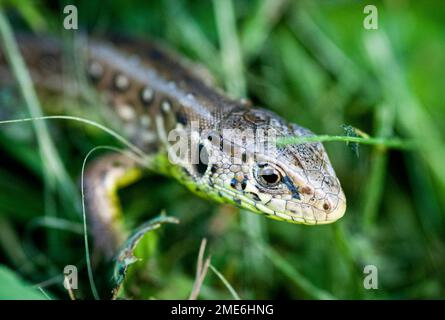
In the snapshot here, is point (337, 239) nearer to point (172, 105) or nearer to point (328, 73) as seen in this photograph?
point (172, 105)

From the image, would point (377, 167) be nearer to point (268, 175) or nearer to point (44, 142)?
point (268, 175)

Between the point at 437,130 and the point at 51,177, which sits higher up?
the point at 437,130

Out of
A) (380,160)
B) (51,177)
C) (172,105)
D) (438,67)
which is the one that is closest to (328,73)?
(438,67)

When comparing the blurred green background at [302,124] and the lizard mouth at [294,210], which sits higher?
the blurred green background at [302,124]

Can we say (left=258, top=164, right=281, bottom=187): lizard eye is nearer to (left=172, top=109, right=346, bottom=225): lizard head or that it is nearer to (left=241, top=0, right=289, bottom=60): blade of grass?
(left=172, top=109, right=346, bottom=225): lizard head

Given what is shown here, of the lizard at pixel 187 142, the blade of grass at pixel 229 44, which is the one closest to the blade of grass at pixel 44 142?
the lizard at pixel 187 142

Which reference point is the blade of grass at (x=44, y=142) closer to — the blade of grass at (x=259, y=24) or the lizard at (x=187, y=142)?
the lizard at (x=187, y=142)

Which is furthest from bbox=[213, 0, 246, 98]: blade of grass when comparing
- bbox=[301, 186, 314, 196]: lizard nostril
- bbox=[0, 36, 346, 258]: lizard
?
bbox=[301, 186, 314, 196]: lizard nostril

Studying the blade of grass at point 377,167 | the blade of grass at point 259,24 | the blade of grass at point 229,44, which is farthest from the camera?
the blade of grass at point 259,24

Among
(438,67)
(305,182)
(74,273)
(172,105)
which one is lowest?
(74,273)
